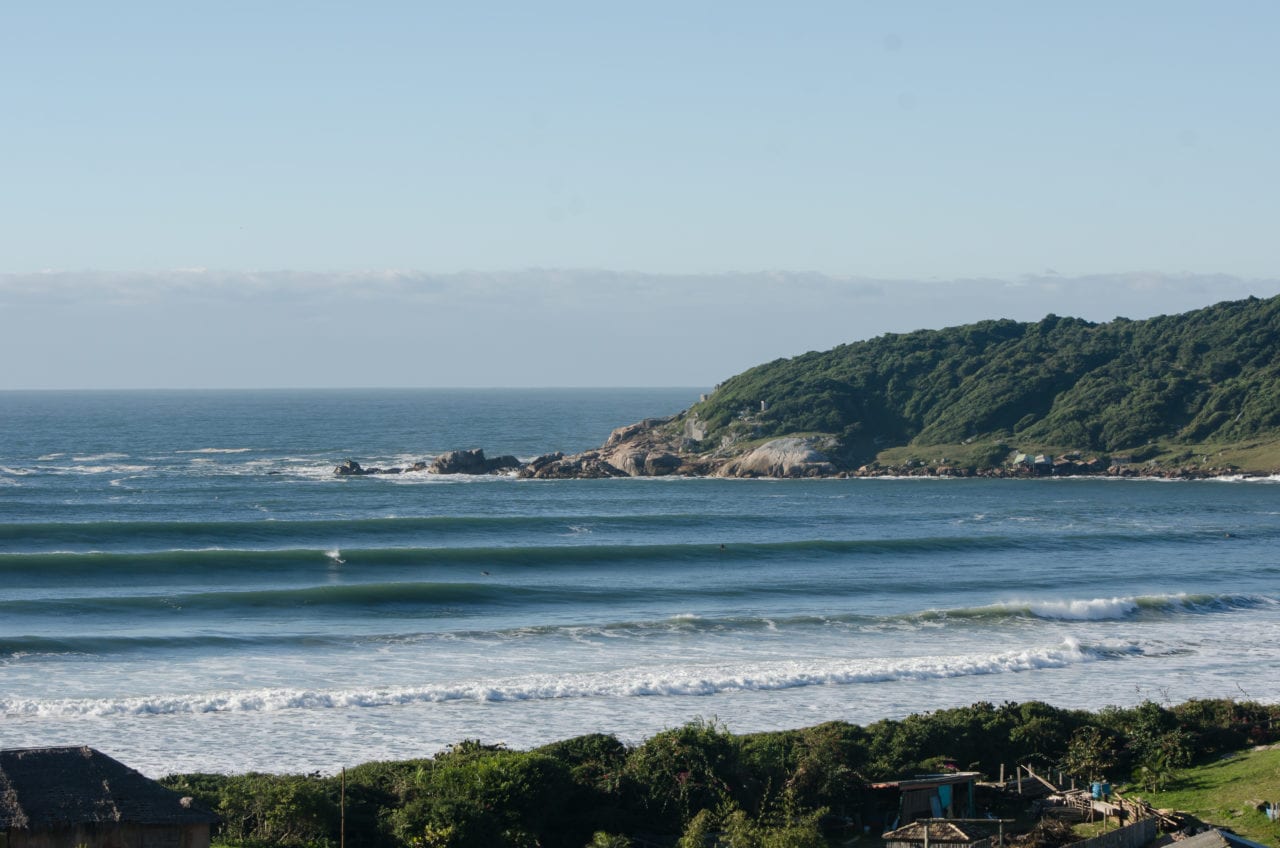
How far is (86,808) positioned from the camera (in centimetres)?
1560

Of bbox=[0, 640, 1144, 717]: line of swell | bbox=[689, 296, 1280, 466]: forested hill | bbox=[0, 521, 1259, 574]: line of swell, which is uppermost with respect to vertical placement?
bbox=[689, 296, 1280, 466]: forested hill

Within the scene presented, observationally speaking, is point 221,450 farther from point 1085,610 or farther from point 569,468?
point 1085,610

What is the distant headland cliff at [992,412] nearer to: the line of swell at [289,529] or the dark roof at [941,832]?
the line of swell at [289,529]

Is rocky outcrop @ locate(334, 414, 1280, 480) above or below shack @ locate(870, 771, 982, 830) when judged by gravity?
above

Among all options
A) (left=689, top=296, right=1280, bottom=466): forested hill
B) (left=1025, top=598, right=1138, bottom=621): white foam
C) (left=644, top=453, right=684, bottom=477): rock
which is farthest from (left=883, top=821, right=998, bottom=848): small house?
(left=689, top=296, right=1280, bottom=466): forested hill

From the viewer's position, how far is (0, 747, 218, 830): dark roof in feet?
50.6

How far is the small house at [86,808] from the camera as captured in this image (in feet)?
50.5

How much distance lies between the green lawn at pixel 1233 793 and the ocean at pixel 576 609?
6.43m

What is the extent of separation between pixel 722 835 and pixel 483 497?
56962mm

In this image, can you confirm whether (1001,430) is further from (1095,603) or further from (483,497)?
(1095,603)

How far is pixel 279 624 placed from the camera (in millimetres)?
39469

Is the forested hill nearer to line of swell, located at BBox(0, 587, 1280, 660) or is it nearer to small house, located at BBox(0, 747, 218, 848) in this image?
line of swell, located at BBox(0, 587, 1280, 660)

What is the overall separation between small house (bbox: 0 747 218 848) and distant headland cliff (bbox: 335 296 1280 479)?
72.3 m

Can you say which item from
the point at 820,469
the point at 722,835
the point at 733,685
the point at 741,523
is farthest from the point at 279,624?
the point at 820,469
